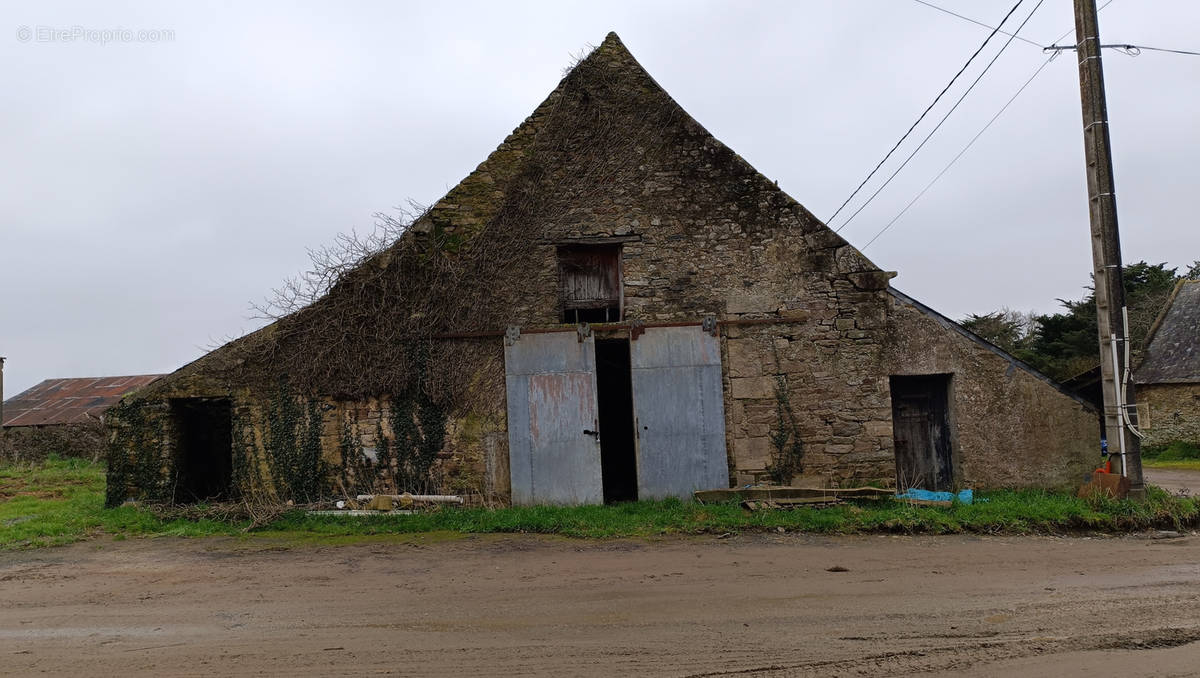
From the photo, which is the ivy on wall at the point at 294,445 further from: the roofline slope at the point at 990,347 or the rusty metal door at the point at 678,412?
the roofline slope at the point at 990,347

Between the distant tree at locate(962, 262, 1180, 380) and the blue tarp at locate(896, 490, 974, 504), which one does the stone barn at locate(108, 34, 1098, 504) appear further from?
the distant tree at locate(962, 262, 1180, 380)

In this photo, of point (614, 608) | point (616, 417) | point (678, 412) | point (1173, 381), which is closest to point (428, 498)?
point (678, 412)

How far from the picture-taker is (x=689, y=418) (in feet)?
34.3

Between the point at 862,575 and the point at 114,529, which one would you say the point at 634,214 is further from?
the point at 114,529

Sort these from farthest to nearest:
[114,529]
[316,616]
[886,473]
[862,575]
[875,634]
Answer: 1. [886,473]
2. [114,529]
3. [862,575]
4. [316,616]
5. [875,634]

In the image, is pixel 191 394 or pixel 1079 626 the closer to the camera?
pixel 1079 626

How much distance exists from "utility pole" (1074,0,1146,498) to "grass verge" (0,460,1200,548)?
2.40ft

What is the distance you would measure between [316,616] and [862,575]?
461 centimetres

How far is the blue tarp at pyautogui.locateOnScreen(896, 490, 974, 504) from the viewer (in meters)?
9.61

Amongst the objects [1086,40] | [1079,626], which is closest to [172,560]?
[1079,626]

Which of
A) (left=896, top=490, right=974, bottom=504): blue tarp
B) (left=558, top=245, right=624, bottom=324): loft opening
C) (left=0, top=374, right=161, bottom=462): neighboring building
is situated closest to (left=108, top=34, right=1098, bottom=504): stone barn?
(left=558, top=245, right=624, bottom=324): loft opening

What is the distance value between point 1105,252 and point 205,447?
1399cm

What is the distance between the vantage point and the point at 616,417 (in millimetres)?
13359

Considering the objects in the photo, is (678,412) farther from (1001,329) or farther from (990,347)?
(1001,329)
